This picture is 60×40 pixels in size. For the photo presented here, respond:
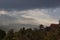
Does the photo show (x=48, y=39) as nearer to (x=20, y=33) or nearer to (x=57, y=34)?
(x=57, y=34)

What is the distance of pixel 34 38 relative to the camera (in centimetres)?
8456

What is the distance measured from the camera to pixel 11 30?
100625 millimetres

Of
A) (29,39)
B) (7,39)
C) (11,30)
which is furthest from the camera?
(11,30)

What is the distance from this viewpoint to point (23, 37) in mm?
85500

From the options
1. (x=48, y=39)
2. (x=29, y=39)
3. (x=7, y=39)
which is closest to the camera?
(x=48, y=39)

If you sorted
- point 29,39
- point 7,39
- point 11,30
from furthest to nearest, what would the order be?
point 11,30 → point 7,39 → point 29,39

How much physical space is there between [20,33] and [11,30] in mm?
9554

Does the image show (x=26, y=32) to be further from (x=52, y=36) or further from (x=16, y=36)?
(x=52, y=36)

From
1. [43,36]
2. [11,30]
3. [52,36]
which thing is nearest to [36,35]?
[43,36]

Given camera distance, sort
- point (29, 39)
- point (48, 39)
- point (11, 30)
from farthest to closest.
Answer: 1. point (11, 30)
2. point (29, 39)
3. point (48, 39)

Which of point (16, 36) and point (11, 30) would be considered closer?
point (16, 36)

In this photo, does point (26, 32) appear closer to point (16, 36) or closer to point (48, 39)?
point (16, 36)

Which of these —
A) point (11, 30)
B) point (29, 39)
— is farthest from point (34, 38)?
point (11, 30)

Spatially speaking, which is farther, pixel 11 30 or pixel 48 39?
pixel 11 30
